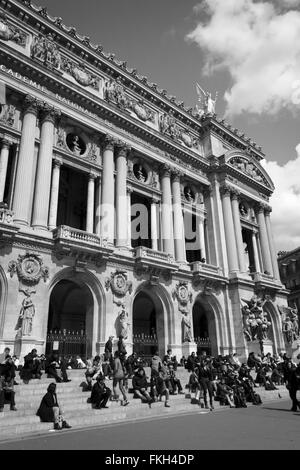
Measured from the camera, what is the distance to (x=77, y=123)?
2542 centimetres

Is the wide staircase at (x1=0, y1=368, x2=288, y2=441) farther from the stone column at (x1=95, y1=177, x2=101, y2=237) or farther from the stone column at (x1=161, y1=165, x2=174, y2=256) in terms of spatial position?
the stone column at (x1=161, y1=165, x2=174, y2=256)

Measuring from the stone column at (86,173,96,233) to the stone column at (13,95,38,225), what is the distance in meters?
4.19

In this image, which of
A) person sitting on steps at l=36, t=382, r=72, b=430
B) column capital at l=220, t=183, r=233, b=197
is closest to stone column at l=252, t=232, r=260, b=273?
column capital at l=220, t=183, r=233, b=197

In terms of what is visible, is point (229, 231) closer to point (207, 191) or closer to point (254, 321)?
point (207, 191)

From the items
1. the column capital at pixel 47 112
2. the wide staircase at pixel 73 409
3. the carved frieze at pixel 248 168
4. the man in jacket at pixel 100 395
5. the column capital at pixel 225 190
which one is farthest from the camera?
the carved frieze at pixel 248 168

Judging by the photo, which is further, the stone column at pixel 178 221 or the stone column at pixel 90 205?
the stone column at pixel 178 221

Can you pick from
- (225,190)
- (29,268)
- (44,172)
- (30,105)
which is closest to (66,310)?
(29,268)

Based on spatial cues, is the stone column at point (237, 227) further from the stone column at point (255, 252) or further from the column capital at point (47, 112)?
the column capital at point (47, 112)

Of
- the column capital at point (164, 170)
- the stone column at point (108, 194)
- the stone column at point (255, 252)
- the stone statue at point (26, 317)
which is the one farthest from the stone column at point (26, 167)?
the stone column at point (255, 252)

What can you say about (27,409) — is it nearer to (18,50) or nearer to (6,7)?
(18,50)

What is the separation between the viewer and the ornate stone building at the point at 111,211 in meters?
20.9

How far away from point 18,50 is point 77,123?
18.4 feet

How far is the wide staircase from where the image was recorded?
33.5 ft

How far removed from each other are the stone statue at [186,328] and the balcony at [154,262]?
3.17 metres
